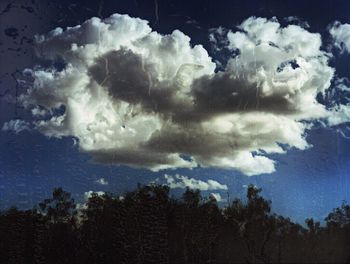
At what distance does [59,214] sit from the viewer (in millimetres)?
59688

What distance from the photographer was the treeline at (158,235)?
1827 inches

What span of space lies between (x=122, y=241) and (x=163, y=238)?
3829 mm

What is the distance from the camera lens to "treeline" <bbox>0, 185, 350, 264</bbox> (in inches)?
1827

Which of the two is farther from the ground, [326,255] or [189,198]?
[189,198]

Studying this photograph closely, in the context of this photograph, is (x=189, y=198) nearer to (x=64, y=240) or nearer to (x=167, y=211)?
(x=167, y=211)

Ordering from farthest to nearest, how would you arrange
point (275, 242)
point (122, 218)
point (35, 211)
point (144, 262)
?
point (35, 211), point (275, 242), point (122, 218), point (144, 262)

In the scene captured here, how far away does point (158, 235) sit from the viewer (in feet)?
154

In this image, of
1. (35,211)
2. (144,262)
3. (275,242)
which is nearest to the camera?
(144,262)

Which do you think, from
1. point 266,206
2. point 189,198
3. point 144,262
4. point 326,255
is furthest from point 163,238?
point 326,255

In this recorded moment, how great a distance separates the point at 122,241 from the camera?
151 feet

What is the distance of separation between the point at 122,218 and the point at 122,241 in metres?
3.73

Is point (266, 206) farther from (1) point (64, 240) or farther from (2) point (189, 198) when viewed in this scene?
(1) point (64, 240)

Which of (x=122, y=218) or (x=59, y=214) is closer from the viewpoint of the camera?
(x=122, y=218)

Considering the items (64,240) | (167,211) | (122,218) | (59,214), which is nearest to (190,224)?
(167,211)
